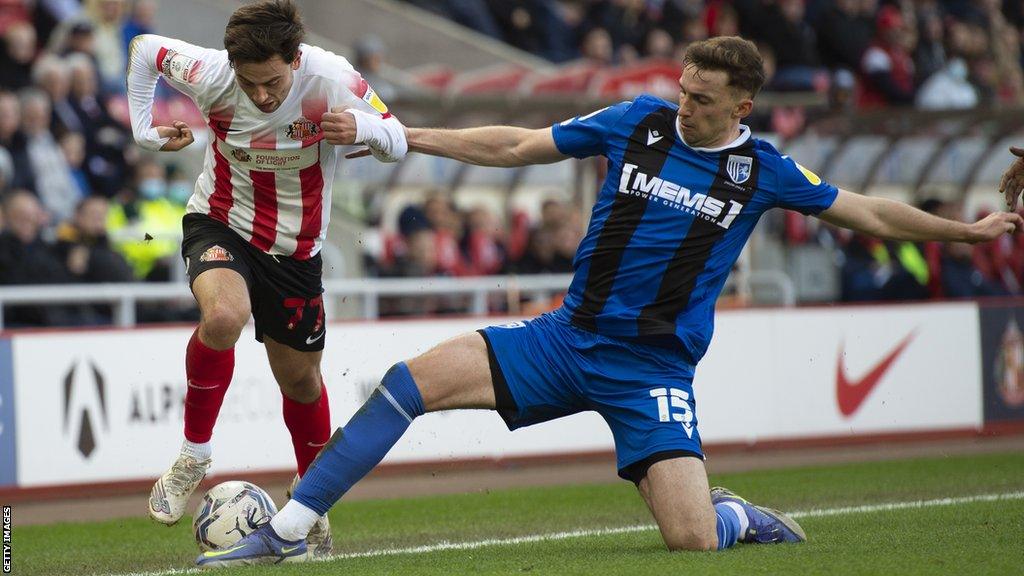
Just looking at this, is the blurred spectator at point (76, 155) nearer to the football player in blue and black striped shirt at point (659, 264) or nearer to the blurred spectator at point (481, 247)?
the blurred spectator at point (481, 247)

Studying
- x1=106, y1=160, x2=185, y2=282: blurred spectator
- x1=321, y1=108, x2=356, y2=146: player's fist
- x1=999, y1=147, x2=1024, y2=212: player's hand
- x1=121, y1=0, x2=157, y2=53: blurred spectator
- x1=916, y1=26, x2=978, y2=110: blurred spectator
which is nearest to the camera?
x1=321, y1=108, x2=356, y2=146: player's fist

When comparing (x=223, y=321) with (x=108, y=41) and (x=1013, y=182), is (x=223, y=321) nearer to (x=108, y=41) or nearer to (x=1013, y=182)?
(x=1013, y=182)

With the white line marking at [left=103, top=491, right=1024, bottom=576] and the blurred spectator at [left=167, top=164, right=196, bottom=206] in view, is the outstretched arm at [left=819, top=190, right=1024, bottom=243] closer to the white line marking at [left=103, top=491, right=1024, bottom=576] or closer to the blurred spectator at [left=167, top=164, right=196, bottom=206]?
the white line marking at [left=103, top=491, right=1024, bottom=576]

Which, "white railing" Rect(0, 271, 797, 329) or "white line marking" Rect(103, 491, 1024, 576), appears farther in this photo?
"white railing" Rect(0, 271, 797, 329)

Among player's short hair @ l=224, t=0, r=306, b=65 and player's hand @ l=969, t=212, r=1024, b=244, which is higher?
player's short hair @ l=224, t=0, r=306, b=65

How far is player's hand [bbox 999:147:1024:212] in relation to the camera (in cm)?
679

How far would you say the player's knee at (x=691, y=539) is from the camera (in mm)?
6340

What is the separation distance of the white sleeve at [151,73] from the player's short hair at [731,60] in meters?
2.18

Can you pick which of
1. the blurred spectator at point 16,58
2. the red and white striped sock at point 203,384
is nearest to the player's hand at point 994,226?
the red and white striped sock at point 203,384

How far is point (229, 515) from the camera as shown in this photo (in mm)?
6574

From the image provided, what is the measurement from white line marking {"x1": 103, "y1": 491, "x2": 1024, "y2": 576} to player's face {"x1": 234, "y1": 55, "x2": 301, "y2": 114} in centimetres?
198

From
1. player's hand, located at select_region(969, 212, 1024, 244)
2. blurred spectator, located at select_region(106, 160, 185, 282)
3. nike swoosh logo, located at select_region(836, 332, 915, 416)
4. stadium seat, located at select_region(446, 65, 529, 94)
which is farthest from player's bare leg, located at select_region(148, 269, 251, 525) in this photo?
stadium seat, located at select_region(446, 65, 529, 94)

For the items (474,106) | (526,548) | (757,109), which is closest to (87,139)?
(474,106)

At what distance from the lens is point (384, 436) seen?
6176mm
